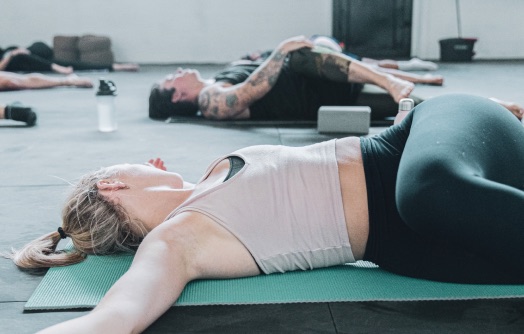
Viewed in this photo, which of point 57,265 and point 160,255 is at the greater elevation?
point 160,255

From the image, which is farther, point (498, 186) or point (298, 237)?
point (298, 237)

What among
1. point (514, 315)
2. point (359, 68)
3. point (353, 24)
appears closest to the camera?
point (514, 315)

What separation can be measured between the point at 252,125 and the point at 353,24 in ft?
15.5

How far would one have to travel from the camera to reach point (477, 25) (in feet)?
26.7

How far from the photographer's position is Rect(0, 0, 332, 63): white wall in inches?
320

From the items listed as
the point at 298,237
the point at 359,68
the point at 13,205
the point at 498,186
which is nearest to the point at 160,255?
the point at 298,237

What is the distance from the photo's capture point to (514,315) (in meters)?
1.32

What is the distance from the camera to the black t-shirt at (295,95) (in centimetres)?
374

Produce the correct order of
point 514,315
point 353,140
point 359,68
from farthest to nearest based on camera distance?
point 359,68 → point 353,140 → point 514,315

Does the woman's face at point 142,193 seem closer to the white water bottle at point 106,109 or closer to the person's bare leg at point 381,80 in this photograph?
the person's bare leg at point 381,80

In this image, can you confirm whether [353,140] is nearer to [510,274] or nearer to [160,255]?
[510,274]

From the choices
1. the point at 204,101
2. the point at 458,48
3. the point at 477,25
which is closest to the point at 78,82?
the point at 204,101

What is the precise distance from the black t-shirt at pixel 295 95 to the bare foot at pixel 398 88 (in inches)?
13.1

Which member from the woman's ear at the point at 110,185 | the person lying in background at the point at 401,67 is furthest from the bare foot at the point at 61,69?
the woman's ear at the point at 110,185
